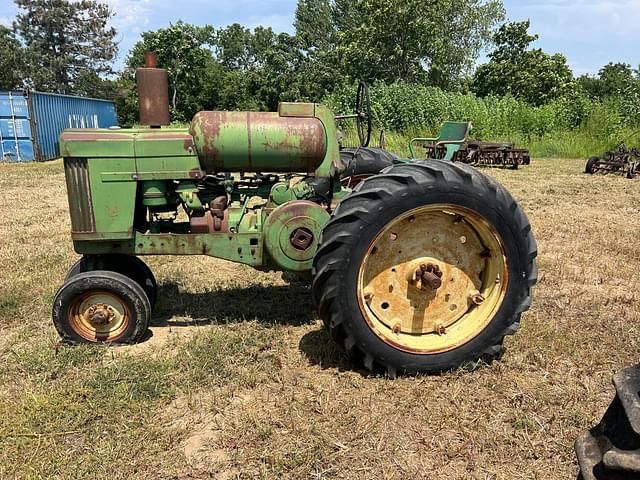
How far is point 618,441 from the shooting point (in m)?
1.33

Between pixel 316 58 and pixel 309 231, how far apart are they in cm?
4367

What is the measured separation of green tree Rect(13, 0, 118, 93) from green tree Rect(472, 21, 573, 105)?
34.0 metres

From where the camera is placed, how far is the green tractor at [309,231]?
9.71 feet

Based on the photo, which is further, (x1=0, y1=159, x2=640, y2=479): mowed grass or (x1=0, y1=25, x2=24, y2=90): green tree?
(x1=0, y1=25, x2=24, y2=90): green tree

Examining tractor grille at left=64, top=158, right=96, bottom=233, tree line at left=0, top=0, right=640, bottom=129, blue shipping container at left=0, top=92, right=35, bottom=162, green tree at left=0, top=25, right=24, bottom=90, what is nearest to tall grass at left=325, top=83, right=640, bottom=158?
tree line at left=0, top=0, right=640, bottom=129

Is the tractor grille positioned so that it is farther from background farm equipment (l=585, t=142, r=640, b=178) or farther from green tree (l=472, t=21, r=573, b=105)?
green tree (l=472, t=21, r=573, b=105)

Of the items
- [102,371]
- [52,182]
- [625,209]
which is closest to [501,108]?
[625,209]

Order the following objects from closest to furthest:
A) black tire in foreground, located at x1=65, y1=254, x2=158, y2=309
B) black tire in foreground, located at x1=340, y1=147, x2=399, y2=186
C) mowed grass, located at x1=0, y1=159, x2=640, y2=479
→ mowed grass, located at x1=0, y1=159, x2=640, y2=479 → black tire in foreground, located at x1=65, y1=254, x2=158, y2=309 → black tire in foreground, located at x1=340, y1=147, x2=399, y2=186

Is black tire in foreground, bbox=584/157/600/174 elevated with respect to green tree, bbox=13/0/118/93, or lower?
lower

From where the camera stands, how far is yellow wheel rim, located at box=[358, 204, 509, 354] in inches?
123

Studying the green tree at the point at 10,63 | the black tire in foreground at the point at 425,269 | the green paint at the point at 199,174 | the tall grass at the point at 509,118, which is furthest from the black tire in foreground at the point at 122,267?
the green tree at the point at 10,63

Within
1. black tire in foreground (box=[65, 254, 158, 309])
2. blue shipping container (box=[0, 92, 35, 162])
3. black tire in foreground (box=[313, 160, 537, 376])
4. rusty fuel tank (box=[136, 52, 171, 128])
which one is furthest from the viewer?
blue shipping container (box=[0, 92, 35, 162])

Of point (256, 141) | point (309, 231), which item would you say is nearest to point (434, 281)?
point (309, 231)

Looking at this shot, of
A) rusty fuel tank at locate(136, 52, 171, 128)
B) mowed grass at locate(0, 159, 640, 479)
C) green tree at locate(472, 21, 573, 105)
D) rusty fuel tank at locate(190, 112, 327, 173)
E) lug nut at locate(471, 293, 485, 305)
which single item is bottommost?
mowed grass at locate(0, 159, 640, 479)
